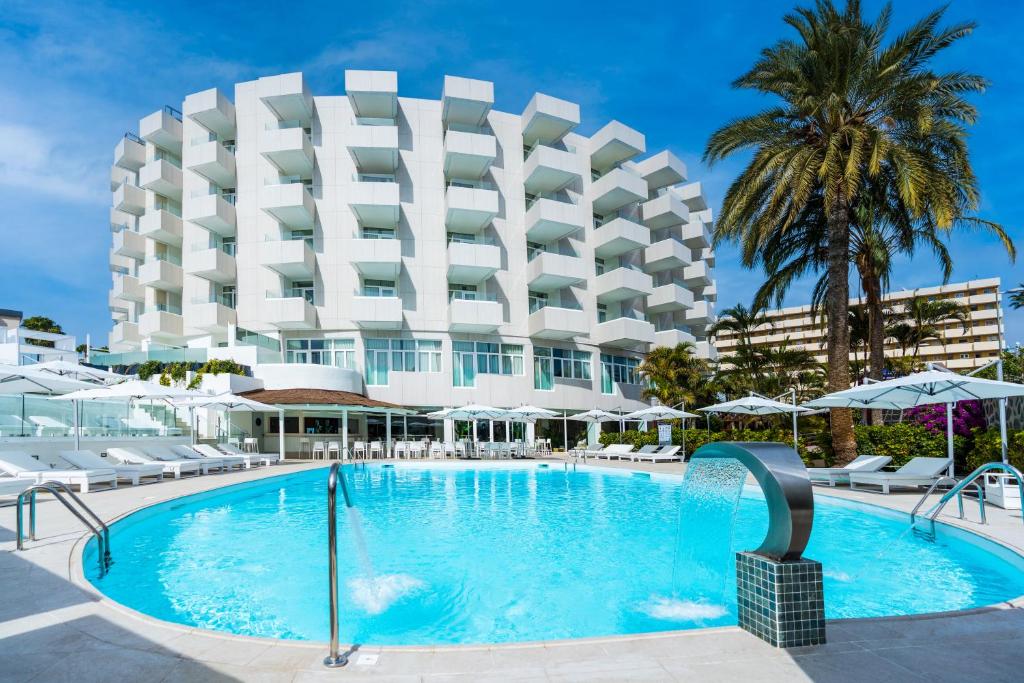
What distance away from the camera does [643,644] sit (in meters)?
4.02

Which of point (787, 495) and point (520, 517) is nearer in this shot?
point (787, 495)

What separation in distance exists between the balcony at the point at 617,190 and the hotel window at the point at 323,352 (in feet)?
57.4

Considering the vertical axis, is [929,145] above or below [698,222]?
below

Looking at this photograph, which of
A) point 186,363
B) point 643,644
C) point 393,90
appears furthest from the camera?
point 393,90

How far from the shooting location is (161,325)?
32531 millimetres

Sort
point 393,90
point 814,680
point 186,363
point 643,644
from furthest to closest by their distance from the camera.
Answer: point 393,90, point 186,363, point 643,644, point 814,680

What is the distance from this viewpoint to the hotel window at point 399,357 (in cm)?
3231

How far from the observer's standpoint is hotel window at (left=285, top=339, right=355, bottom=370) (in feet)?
105

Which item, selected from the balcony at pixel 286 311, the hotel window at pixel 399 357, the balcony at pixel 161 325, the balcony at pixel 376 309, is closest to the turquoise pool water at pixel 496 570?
the balcony at pixel 376 309

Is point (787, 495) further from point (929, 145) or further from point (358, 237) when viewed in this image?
point (358, 237)

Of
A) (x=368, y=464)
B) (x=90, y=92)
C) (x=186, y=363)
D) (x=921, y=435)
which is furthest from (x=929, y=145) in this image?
(x=186, y=363)

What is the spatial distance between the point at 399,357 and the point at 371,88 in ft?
47.1

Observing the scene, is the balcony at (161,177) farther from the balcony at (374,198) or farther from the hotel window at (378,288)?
the hotel window at (378,288)

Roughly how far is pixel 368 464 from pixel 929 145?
2174 centimetres
